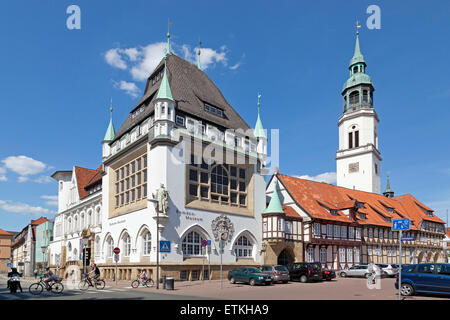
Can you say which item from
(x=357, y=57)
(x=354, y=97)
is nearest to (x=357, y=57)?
(x=357, y=57)

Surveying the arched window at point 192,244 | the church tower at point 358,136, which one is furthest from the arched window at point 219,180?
the church tower at point 358,136

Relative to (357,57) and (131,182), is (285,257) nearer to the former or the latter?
(131,182)

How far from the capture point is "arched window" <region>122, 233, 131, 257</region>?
40.2m

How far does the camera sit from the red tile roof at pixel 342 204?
155 ft

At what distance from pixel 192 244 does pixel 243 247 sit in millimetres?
6275

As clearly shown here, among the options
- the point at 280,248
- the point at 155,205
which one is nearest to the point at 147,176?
A: the point at 155,205

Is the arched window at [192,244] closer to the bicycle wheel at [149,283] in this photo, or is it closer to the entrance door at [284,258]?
the bicycle wheel at [149,283]

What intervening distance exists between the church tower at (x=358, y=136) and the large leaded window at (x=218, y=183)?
37940 mm

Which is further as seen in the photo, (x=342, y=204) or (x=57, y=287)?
(x=342, y=204)

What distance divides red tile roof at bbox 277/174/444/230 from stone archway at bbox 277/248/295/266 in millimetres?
4563

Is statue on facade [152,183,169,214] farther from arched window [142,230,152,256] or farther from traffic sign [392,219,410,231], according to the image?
traffic sign [392,219,410,231]

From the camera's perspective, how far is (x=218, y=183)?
40.0m

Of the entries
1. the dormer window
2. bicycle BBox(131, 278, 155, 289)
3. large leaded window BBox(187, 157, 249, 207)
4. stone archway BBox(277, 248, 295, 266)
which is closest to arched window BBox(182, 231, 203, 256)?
large leaded window BBox(187, 157, 249, 207)
